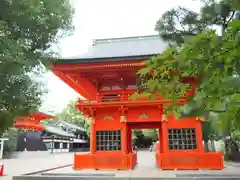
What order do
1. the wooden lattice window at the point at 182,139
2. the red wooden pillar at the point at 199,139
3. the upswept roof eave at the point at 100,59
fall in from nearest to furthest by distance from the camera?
the upswept roof eave at the point at 100,59 → the red wooden pillar at the point at 199,139 → the wooden lattice window at the point at 182,139

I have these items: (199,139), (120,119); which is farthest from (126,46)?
(199,139)

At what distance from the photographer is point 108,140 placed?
1091cm

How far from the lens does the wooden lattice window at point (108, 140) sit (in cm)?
1075

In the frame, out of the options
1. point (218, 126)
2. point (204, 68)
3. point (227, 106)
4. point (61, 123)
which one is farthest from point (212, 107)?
point (61, 123)

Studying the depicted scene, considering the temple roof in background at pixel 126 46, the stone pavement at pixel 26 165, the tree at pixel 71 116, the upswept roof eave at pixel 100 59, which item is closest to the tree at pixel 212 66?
the upswept roof eave at pixel 100 59

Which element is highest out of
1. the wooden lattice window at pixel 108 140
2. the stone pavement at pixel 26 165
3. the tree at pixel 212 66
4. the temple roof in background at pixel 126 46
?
the temple roof in background at pixel 126 46

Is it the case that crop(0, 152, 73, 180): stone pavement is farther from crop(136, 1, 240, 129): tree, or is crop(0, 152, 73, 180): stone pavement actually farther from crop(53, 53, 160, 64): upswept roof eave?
crop(136, 1, 240, 129): tree

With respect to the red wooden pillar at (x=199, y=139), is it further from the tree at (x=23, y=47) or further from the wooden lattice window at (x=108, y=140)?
the tree at (x=23, y=47)

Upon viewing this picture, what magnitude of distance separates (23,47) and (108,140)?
258 inches

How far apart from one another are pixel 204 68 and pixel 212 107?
1.69ft

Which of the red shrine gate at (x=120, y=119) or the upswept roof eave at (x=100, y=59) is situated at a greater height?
the upswept roof eave at (x=100, y=59)

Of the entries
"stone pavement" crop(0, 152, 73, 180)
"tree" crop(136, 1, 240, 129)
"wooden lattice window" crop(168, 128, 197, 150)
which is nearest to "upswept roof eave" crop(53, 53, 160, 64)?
"wooden lattice window" crop(168, 128, 197, 150)

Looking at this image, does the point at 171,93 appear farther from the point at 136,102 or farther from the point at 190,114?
the point at 136,102

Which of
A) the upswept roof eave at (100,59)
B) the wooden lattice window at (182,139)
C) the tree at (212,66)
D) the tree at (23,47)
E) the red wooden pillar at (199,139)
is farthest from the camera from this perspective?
the wooden lattice window at (182,139)
